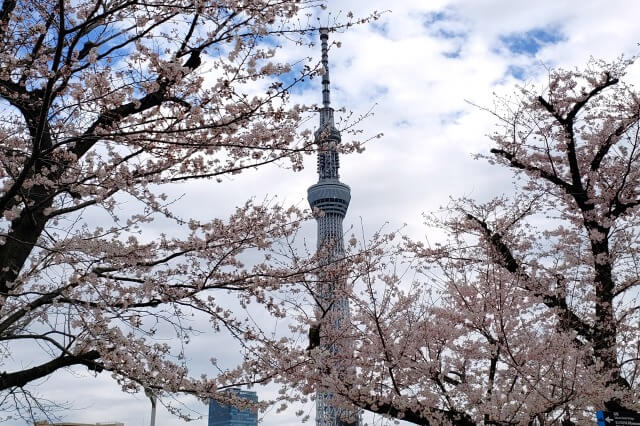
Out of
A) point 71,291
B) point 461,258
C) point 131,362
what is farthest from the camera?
point 461,258

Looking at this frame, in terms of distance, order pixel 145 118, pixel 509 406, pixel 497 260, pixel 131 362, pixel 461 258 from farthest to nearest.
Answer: pixel 461 258
pixel 497 260
pixel 509 406
pixel 145 118
pixel 131 362

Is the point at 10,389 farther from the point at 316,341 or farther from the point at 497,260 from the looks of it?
the point at 497,260

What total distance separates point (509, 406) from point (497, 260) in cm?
239

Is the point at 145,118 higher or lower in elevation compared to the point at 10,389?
higher

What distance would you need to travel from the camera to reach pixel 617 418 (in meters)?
6.73

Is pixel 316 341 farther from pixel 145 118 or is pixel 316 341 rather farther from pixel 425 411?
pixel 145 118

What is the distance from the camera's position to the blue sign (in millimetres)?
6668

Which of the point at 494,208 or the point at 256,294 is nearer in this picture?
the point at 256,294

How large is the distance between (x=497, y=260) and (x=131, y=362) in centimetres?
557

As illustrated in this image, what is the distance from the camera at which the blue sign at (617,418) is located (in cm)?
667

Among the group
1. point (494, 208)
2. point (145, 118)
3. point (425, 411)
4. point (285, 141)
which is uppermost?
point (494, 208)

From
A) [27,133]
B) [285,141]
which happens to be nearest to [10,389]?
[27,133]

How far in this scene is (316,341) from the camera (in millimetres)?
6785

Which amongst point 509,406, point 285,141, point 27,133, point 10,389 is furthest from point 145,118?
point 509,406
